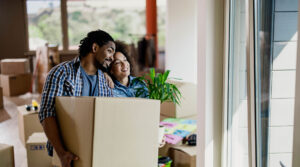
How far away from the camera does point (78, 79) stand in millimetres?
2102

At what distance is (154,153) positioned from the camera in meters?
2.05

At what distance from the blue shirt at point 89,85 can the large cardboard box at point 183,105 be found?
212 cm

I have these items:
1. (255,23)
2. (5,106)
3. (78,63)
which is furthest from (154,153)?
(5,106)

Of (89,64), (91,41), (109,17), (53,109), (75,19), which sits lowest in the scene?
(53,109)

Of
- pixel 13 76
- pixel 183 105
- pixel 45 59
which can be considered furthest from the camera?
pixel 13 76

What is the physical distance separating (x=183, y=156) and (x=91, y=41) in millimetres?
1541

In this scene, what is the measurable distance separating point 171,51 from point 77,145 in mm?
3549

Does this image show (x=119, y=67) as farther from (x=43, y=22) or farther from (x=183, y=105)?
(x=43, y=22)

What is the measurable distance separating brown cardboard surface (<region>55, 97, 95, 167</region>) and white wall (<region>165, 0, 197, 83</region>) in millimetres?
3330

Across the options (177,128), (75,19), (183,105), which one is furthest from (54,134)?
(75,19)

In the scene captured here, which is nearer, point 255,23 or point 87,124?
point 87,124

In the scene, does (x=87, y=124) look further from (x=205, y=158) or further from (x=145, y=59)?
(x=145, y=59)

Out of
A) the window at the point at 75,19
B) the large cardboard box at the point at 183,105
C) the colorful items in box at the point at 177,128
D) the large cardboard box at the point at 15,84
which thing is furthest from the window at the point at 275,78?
the window at the point at 75,19

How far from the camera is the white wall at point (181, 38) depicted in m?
5.25
